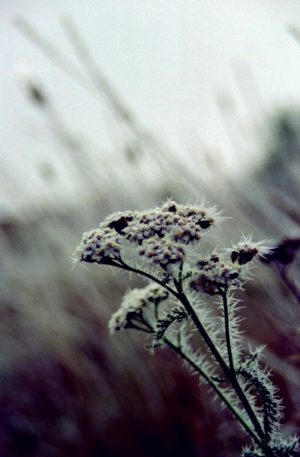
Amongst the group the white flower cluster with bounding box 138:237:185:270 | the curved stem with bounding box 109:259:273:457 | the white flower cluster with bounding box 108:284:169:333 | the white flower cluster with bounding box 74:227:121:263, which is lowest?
the curved stem with bounding box 109:259:273:457

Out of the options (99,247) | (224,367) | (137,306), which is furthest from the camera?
(137,306)

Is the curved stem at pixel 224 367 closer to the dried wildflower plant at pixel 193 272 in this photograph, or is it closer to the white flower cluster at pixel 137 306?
the dried wildflower plant at pixel 193 272

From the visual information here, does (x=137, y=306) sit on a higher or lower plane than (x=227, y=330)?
higher

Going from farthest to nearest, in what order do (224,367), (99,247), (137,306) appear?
(137,306)
(99,247)
(224,367)

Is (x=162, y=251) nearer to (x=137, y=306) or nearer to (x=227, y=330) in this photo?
(x=227, y=330)

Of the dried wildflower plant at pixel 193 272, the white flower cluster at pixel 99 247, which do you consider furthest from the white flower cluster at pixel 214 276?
the white flower cluster at pixel 99 247

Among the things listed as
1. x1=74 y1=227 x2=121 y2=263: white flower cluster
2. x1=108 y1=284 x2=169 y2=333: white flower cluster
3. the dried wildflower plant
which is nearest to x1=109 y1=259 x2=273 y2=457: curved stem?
the dried wildflower plant

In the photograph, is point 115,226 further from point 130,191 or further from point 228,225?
point 228,225

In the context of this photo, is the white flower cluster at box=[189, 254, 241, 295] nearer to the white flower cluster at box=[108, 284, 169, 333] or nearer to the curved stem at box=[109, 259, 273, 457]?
the curved stem at box=[109, 259, 273, 457]

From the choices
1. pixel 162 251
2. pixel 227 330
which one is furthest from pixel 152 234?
pixel 227 330
